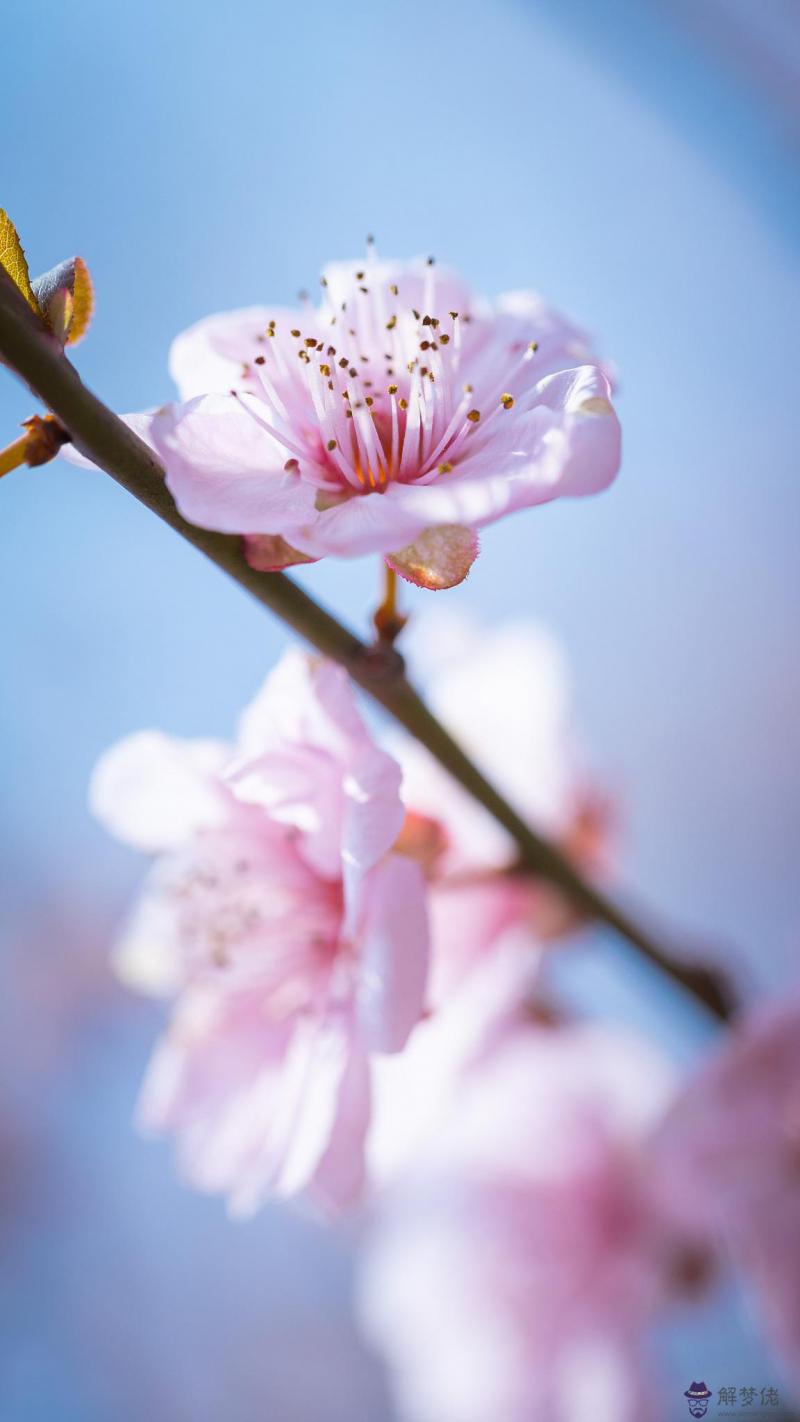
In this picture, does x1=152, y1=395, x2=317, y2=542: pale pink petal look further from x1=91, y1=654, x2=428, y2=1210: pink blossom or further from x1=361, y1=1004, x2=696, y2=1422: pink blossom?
x1=361, y1=1004, x2=696, y2=1422: pink blossom

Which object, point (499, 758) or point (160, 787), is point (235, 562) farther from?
point (499, 758)

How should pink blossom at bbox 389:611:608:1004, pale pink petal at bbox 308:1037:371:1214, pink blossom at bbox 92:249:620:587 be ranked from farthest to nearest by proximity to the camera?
pink blossom at bbox 389:611:608:1004, pale pink petal at bbox 308:1037:371:1214, pink blossom at bbox 92:249:620:587

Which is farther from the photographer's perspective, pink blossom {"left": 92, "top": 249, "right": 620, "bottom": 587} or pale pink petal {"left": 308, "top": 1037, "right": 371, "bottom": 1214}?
pale pink petal {"left": 308, "top": 1037, "right": 371, "bottom": 1214}

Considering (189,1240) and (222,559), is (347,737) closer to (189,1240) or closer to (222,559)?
(222,559)

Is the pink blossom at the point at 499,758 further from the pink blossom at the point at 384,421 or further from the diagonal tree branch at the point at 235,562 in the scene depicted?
the pink blossom at the point at 384,421

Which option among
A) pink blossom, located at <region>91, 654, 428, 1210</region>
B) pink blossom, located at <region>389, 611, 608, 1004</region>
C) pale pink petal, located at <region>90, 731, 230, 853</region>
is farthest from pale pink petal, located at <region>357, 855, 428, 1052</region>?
pink blossom, located at <region>389, 611, 608, 1004</region>

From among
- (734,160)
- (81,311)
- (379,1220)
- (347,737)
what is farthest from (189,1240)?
(734,160)

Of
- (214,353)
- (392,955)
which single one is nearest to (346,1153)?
(392,955)
